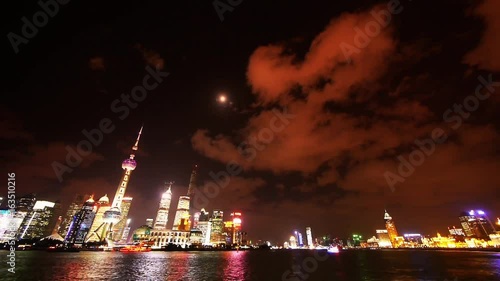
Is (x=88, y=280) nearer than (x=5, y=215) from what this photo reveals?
Yes

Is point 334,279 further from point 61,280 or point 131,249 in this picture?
point 131,249

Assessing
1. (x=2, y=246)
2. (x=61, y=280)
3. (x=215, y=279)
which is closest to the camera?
(x=61, y=280)

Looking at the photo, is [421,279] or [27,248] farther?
[27,248]

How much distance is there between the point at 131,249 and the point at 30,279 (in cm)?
14841

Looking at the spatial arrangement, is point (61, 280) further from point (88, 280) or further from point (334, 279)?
point (334, 279)

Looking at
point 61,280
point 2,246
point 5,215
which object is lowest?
point 61,280

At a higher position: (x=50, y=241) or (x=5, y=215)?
(x=5, y=215)

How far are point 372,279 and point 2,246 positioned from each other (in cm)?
21204

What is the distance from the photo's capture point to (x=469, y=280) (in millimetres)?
45062

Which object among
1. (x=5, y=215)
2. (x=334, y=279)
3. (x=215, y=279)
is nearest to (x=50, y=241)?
(x=5, y=215)

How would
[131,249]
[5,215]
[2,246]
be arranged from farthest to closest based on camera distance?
1. [5,215]
2. [131,249]
3. [2,246]

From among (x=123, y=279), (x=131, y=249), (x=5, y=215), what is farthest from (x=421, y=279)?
(x=5, y=215)

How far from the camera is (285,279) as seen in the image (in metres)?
46.0

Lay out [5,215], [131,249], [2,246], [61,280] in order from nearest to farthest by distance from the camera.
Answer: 1. [61,280]
2. [2,246]
3. [131,249]
4. [5,215]
